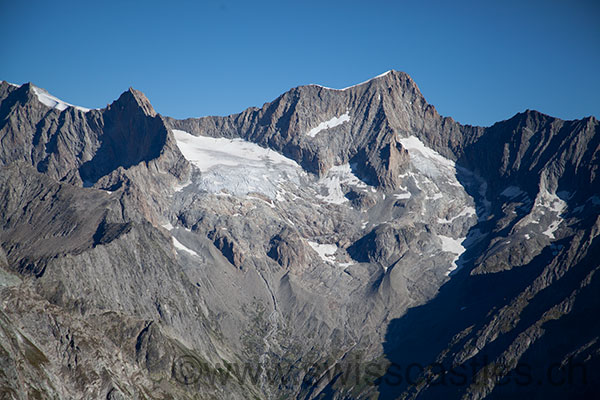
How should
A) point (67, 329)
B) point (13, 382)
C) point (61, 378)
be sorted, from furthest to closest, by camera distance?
point (67, 329), point (61, 378), point (13, 382)

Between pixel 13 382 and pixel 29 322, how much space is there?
4072 cm

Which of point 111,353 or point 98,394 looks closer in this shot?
point 98,394

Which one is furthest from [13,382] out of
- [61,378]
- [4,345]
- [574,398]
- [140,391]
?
[574,398]

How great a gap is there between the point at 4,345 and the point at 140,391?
187 ft

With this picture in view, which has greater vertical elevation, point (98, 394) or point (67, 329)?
point (67, 329)

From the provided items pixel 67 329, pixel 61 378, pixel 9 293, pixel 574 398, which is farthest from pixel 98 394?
pixel 574 398

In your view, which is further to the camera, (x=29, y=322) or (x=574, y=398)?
(x=574, y=398)

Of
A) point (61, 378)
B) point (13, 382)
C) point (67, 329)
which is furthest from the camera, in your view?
point (67, 329)

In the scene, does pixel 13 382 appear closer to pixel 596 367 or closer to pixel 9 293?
pixel 9 293

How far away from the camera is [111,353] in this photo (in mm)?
198375

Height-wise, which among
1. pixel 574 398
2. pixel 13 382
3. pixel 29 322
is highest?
pixel 574 398

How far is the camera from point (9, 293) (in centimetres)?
18212

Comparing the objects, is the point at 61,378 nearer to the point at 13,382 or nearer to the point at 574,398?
the point at 13,382

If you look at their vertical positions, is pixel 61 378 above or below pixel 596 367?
below
